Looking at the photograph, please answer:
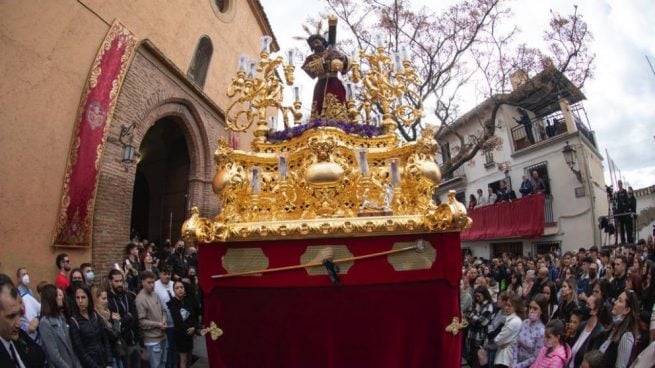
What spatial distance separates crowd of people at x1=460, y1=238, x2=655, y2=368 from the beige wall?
6392mm

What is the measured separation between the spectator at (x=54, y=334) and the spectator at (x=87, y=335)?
63mm

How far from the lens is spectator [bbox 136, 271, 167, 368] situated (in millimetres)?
5227

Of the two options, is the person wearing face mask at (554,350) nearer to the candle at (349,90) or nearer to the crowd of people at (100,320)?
the candle at (349,90)

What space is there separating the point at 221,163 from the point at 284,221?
0.77 meters

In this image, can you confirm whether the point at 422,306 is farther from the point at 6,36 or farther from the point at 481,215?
the point at 481,215

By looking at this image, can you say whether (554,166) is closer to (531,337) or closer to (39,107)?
(531,337)

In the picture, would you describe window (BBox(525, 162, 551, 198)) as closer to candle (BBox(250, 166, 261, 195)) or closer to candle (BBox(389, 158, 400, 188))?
candle (BBox(389, 158, 400, 188))

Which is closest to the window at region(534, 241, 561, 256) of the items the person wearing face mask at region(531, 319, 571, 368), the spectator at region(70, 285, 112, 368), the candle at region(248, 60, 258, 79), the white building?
the white building

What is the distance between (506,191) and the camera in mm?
17438

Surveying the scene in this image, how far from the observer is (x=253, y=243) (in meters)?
3.06

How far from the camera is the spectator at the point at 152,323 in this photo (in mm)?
5227

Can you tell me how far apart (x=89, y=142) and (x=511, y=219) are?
1429cm

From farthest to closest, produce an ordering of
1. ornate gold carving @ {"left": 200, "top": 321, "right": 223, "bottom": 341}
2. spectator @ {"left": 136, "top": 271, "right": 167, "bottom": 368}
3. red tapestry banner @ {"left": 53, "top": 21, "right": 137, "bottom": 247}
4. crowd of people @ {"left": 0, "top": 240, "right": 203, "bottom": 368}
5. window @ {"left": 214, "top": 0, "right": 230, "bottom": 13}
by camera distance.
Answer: window @ {"left": 214, "top": 0, "right": 230, "bottom": 13} < red tapestry banner @ {"left": 53, "top": 21, "right": 137, "bottom": 247} < spectator @ {"left": 136, "top": 271, "right": 167, "bottom": 368} < crowd of people @ {"left": 0, "top": 240, "right": 203, "bottom": 368} < ornate gold carving @ {"left": 200, "top": 321, "right": 223, "bottom": 341}

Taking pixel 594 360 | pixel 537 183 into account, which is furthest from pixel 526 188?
pixel 594 360
